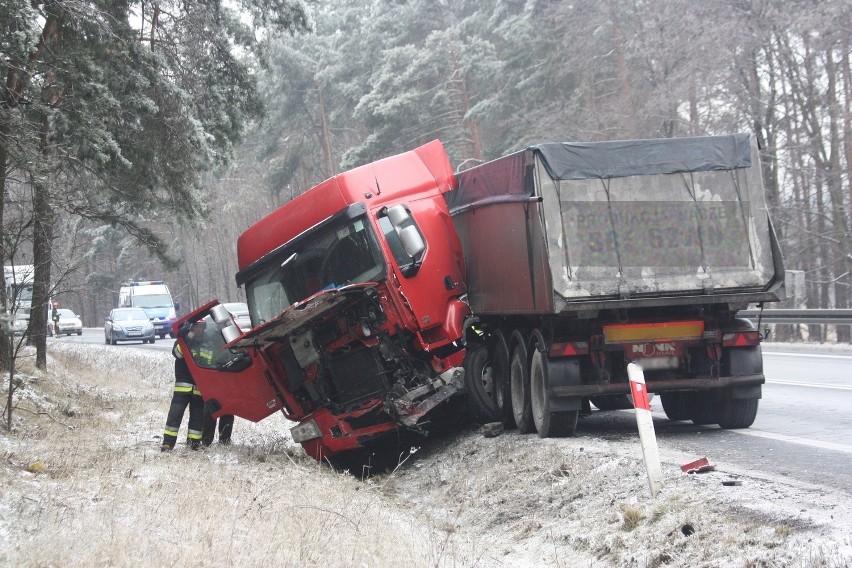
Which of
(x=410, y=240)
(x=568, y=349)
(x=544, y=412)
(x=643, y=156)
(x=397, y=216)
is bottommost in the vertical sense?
(x=544, y=412)

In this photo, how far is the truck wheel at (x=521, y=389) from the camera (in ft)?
33.1

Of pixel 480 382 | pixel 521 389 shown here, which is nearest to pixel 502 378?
pixel 480 382

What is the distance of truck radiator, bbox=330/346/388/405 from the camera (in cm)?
1029

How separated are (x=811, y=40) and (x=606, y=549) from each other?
20430 millimetres

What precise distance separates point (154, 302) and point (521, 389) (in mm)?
36720

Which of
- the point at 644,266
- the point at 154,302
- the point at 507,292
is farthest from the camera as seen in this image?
the point at 154,302

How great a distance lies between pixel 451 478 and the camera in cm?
963

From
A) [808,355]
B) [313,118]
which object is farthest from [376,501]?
[313,118]

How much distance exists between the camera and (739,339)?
31.0 feet

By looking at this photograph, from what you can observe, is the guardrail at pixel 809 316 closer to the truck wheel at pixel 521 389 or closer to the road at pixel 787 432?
the road at pixel 787 432

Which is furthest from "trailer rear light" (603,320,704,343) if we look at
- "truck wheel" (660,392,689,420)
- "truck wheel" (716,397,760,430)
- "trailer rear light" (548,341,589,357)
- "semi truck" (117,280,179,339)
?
"semi truck" (117,280,179,339)

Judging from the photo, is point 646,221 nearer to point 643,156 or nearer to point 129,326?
point 643,156

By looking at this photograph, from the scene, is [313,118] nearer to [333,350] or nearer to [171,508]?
[333,350]

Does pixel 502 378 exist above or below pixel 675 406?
above
